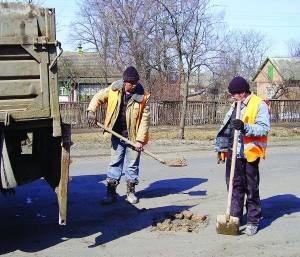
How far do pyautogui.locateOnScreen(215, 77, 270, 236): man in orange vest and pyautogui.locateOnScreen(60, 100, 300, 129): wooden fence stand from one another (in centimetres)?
1546

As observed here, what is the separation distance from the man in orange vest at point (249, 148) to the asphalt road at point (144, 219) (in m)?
0.28

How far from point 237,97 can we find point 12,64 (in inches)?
101

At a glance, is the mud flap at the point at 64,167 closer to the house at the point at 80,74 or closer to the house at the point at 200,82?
the house at the point at 200,82

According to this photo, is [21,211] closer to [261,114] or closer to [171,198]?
[171,198]

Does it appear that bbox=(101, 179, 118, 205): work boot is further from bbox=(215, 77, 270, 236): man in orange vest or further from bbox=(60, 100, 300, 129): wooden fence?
bbox=(60, 100, 300, 129): wooden fence

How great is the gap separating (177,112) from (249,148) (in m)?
16.6

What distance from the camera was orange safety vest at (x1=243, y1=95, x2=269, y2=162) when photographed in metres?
5.03

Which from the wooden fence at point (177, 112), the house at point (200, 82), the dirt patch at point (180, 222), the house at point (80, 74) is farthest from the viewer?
the house at point (80, 74)

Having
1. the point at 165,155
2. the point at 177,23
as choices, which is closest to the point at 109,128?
the point at 165,155

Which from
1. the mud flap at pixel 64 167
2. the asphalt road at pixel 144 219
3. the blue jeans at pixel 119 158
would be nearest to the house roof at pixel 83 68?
the asphalt road at pixel 144 219

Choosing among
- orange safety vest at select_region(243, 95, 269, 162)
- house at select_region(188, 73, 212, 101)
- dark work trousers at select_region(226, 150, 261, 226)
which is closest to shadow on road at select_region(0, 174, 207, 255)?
dark work trousers at select_region(226, 150, 261, 226)

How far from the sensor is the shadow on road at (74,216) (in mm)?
4840

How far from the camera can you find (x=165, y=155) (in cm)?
1145

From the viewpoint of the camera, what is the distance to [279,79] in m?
46.3
